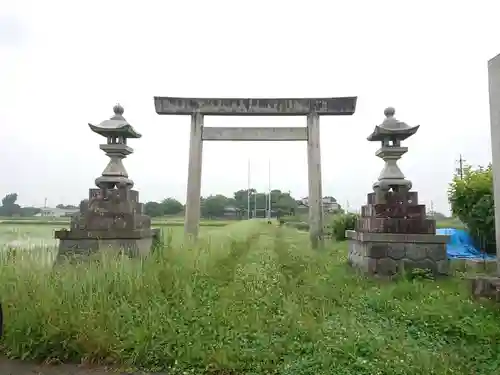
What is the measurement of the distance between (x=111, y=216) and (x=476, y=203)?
22.8ft

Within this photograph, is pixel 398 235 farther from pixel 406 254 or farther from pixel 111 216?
pixel 111 216

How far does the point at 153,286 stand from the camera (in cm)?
381

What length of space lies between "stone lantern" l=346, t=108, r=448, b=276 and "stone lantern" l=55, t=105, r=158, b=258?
3.36 meters

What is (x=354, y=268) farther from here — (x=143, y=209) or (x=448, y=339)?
(x=143, y=209)

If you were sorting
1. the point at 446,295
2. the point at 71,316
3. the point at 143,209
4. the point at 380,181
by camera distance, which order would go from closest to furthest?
1. the point at 71,316
2. the point at 446,295
3. the point at 380,181
4. the point at 143,209

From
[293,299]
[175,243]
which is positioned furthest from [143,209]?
[293,299]

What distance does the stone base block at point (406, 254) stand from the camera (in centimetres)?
516

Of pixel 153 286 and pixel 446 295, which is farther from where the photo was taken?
pixel 446 295

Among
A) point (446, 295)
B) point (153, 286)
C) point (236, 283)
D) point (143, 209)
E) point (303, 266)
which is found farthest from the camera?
point (143, 209)

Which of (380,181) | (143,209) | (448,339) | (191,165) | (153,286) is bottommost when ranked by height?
(448,339)

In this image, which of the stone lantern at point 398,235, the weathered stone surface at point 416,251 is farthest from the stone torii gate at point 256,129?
the weathered stone surface at point 416,251

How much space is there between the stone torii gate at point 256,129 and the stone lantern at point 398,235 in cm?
251

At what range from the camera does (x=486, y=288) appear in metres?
3.79

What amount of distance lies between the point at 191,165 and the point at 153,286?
4402mm
